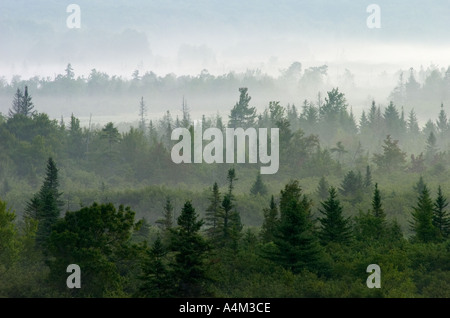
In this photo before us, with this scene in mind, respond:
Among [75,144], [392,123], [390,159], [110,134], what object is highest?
[392,123]

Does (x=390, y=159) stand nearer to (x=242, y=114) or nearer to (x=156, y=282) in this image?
(x=242, y=114)

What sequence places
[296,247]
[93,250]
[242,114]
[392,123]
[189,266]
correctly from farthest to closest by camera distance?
[392,123]
[242,114]
[296,247]
[93,250]
[189,266]

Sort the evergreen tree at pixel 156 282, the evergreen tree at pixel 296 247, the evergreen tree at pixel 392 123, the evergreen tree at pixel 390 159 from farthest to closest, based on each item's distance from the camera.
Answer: the evergreen tree at pixel 392 123, the evergreen tree at pixel 390 159, the evergreen tree at pixel 296 247, the evergreen tree at pixel 156 282

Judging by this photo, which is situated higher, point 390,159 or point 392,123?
point 392,123

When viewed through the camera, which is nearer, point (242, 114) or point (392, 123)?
point (242, 114)

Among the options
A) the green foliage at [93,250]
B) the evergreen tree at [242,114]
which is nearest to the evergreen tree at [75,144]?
the evergreen tree at [242,114]

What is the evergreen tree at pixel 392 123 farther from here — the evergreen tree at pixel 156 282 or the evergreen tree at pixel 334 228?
the evergreen tree at pixel 156 282

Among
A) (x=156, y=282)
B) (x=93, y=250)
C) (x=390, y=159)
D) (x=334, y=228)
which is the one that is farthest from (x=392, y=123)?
(x=156, y=282)

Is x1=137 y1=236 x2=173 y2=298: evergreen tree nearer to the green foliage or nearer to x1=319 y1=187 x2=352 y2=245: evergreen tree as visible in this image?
the green foliage

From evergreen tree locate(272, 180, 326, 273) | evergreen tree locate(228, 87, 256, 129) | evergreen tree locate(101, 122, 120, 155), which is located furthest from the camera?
evergreen tree locate(228, 87, 256, 129)

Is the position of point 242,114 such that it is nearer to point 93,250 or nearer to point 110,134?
point 110,134

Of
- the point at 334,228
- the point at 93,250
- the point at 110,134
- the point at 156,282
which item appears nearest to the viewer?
the point at 156,282

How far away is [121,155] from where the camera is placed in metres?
135

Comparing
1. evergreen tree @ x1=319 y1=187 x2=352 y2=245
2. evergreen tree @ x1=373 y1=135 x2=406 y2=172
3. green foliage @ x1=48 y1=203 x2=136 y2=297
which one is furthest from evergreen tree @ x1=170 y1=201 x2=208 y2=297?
evergreen tree @ x1=373 y1=135 x2=406 y2=172
